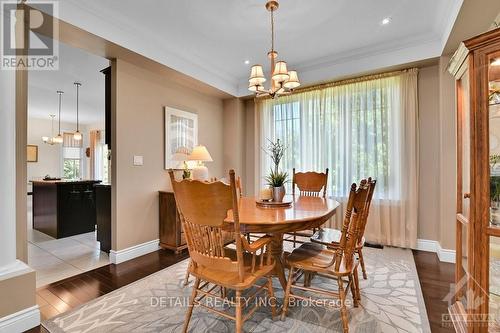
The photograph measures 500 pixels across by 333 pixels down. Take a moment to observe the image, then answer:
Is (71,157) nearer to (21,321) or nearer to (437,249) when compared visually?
(21,321)

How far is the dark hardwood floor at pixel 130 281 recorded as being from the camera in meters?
2.00

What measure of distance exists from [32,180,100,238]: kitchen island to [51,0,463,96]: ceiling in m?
2.78

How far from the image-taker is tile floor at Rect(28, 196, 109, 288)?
2672 millimetres

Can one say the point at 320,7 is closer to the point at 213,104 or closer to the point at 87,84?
the point at 213,104

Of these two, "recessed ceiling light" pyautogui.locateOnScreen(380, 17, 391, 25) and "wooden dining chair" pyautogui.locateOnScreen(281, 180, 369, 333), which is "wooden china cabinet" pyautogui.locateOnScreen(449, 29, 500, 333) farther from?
"recessed ceiling light" pyautogui.locateOnScreen(380, 17, 391, 25)

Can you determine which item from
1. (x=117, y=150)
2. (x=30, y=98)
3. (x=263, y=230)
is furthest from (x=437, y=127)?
(x=30, y=98)

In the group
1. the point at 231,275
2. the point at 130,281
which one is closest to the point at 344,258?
the point at 231,275

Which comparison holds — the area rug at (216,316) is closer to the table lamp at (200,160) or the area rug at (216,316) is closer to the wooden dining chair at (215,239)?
the wooden dining chair at (215,239)

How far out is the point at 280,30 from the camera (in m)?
2.93

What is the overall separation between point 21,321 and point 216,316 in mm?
1354

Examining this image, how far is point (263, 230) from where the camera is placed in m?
1.60

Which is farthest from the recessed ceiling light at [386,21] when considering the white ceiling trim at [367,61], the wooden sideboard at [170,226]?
the wooden sideboard at [170,226]

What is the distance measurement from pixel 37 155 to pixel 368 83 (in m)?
9.63

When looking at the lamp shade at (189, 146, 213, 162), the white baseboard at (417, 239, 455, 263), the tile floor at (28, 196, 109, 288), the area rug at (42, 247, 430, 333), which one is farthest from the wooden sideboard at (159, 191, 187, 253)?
the white baseboard at (417, 239, 455, 263)
